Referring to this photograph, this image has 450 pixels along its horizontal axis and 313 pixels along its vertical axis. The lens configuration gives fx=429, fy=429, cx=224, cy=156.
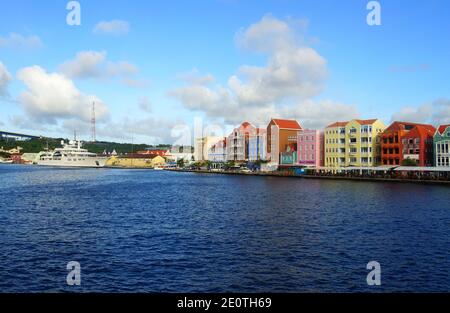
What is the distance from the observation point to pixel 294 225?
39.1 metres

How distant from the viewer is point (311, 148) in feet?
422

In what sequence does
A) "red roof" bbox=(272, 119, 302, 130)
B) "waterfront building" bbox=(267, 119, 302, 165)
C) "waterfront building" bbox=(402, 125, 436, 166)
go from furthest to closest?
"red roof" bbox=(272, 119, 302, 130), "waterfront building" bbox=(267, 119, 302, 165), "waterfront building" bbox=(402, 125, 436, 166)

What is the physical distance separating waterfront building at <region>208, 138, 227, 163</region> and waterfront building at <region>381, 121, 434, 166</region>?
7855 cm

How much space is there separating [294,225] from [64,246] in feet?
64.8

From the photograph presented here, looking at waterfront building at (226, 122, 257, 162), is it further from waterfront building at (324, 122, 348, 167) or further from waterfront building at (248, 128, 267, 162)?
waterfront building at (324, 122, 348, 167)

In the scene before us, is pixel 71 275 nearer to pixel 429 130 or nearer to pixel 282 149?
pixel 429 130

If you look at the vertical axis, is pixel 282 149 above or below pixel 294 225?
above

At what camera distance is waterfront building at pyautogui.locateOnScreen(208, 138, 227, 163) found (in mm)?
177750

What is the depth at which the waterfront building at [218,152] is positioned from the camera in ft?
583

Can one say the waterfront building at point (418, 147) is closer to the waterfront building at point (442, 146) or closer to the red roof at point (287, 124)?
the waterfront building at point (442, 146)

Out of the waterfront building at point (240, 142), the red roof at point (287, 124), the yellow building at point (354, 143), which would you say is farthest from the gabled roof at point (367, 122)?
the waterfront building at point (240, 142)

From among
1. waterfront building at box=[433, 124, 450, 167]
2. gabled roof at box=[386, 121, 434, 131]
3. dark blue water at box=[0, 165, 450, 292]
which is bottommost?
dark blue water at box=[0, 165, 450, 292]

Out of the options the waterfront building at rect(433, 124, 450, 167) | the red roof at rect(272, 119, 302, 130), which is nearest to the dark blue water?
the waterfront building at rect(433, 124, 450, 167)
